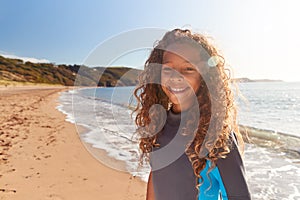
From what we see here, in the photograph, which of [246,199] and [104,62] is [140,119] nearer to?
[104,62]

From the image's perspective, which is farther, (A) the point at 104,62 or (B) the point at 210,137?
(A) the point at 104,62

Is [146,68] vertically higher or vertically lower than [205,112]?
higher

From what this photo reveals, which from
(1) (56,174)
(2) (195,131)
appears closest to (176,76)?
(2) (195,131)

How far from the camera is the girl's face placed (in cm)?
146

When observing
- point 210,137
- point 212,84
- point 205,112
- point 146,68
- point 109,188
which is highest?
point 146,68

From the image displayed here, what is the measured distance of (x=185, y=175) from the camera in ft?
4.56

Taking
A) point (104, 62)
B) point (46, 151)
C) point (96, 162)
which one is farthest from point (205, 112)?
point (46, 151)

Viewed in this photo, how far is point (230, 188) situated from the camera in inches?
46.7

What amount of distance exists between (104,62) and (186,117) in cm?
99

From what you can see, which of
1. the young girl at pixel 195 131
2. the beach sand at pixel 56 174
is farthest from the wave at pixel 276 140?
the young girl at pixel 195 131

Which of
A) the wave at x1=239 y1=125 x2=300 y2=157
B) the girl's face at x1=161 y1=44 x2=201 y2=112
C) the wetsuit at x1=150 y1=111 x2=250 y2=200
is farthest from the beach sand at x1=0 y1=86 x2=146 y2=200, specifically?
the wave at x1=239 y1=125 x2=300 y2=157

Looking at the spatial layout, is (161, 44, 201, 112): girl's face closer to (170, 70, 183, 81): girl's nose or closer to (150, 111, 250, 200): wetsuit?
(170, 70, 183, 81): girl's nose

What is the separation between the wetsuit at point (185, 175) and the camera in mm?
1180

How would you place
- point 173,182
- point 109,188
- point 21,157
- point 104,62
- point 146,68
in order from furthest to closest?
point 21,157
point 109,188
point 104,62
point 146,68
point 173,182
